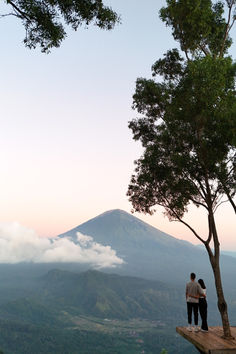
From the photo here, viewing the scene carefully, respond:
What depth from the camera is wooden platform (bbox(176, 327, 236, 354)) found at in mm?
12190

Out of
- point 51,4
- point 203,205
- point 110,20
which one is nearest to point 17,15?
point 51,4

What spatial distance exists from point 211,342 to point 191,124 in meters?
9.85

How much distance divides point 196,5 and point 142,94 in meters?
5.39

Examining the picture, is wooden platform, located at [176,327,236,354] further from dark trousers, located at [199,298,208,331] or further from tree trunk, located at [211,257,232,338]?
tree trunk, located at [211,257,232,338]

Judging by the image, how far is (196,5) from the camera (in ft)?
56.3

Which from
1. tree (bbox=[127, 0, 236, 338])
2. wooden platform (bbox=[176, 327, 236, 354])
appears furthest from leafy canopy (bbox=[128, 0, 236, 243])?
wooden platform (bbox=[176, 327, 236, 354])

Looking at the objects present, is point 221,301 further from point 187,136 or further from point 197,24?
point 197,24

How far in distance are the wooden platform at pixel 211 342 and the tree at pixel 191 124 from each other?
0.69m

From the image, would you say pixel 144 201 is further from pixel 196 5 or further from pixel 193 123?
pixel 196 5

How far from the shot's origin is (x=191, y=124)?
1628 cm

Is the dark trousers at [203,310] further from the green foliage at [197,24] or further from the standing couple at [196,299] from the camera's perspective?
the green foliage at [197,24]

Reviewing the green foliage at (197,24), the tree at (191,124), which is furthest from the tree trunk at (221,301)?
the green foliage at (197,24)

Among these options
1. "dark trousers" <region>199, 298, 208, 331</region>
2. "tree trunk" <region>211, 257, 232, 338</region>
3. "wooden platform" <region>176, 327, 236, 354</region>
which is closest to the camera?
"wooden platform" <region>176, 327, 236, 354</region>

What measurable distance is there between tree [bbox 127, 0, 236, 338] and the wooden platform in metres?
0.69
